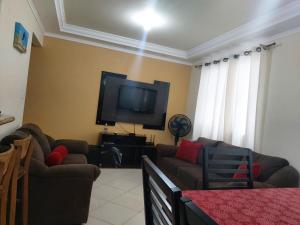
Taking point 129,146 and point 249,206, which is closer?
point 249,206

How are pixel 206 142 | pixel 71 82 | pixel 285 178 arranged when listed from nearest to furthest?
pixel 285 178
pixel 206 142
pixel 71 82

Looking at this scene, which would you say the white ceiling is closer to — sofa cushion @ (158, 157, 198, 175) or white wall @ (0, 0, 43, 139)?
white wall @ (0, 0, 43, 139)

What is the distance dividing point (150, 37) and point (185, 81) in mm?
1543

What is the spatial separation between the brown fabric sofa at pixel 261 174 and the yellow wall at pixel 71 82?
1.58 metres

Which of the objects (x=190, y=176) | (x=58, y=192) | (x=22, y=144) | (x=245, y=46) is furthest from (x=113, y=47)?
(x=22, y=144)

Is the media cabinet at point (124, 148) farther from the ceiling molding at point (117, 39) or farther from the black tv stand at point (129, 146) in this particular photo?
the ceiling molding at point (117, 39)

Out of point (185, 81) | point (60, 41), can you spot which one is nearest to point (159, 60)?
point (185, 81)

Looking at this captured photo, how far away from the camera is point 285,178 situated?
2.64 meters

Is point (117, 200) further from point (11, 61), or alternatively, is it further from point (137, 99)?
point (137, 99)

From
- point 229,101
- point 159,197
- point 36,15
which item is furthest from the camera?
point 229,101

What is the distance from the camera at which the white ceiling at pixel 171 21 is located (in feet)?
9.39

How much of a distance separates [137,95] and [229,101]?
1916mm

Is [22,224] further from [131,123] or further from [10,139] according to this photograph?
[131,123]

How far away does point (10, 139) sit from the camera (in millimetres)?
2203
